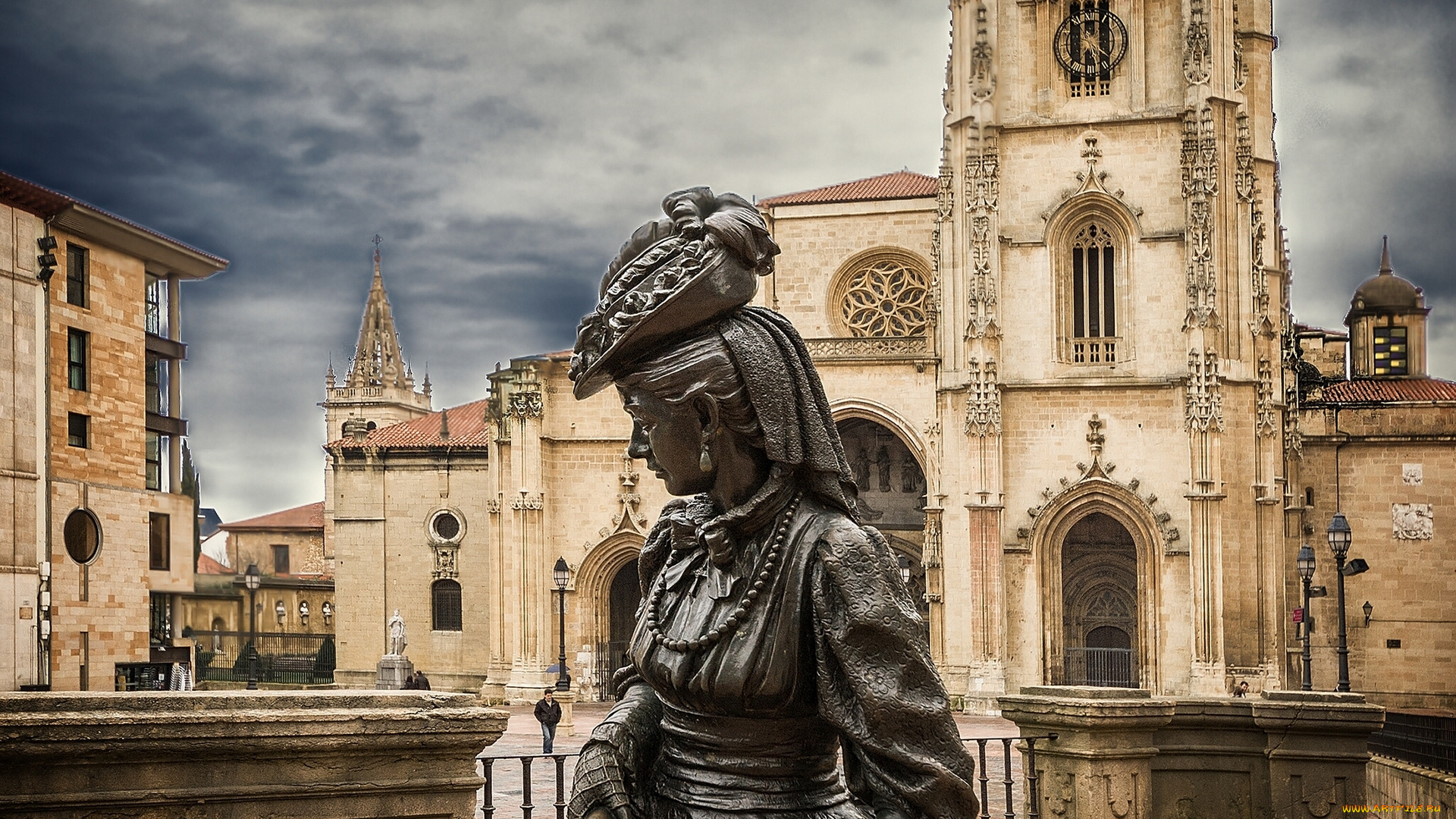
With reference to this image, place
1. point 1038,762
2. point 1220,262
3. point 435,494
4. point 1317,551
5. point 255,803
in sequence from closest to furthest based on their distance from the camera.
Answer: point 255,803 → point 1038,762 → point 1220,262 → point 1317,551 → point 435,494

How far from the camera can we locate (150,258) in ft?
115

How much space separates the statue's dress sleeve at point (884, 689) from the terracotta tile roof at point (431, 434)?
122 feet

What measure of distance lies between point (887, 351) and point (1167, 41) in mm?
9147

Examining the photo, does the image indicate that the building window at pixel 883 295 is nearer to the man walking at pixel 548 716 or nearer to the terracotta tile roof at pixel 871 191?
the terracotta tile roof at pixel 871 191

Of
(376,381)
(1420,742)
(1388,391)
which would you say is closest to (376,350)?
(376,381)

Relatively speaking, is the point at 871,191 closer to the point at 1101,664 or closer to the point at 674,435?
the point at 1101,664

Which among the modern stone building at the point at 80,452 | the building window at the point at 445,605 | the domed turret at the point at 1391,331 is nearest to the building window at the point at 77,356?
the modern stone building at the point at 80,452

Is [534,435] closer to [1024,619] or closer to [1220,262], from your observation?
[1024,619]

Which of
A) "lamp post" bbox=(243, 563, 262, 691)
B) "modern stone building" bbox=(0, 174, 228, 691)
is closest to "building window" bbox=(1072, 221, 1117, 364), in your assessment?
"lamp post" bbox=(243, 563, 262, 691)

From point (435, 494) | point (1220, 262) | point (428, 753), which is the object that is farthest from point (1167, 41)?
point (428, 753)

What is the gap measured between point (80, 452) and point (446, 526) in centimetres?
1118

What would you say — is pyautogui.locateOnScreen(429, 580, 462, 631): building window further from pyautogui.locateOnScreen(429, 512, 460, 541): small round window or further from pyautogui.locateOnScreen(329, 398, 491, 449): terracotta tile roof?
pyautogui.locateOnScreen(329, 398, 491, 449): terracotta tile roof

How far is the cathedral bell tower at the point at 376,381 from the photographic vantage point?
86188mm

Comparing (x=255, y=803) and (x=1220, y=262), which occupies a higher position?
(x=1220, y=262)
